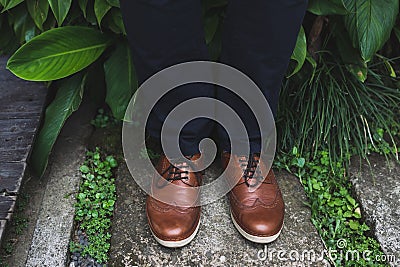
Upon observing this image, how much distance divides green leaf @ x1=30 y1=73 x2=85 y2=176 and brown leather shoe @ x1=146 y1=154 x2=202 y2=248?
377 mm

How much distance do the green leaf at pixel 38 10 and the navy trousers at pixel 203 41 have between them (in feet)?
1.67

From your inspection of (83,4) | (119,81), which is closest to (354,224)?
(119,81)

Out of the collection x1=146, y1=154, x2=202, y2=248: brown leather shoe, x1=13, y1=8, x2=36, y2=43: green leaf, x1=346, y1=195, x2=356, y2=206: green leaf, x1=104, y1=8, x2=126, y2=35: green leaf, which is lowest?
x1=346, y1=195, x2=356, y2=206: green leaf

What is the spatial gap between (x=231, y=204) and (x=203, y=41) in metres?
0.51

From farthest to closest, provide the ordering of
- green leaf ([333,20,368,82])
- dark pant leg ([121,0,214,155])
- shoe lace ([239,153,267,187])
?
green leaf ([333,20,368,82]) < shoe lace ([239,153,267,187]) < dark pant leg ([121,0,214,155])

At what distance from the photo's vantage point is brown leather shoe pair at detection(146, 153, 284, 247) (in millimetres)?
1487

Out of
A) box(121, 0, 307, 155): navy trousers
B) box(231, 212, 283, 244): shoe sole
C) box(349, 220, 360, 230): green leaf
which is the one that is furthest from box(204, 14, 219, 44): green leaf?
box(349, 220, 360, 230): green leaf

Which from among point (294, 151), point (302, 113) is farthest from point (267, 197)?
point (302, 113)

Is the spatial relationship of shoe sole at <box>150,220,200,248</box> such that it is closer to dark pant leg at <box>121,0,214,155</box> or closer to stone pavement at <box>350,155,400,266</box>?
dark pant leg at <box>121,0,214,155</box>

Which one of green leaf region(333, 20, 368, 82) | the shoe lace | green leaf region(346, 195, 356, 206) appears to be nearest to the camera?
the shoe lace

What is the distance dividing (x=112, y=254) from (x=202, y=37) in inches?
26.6

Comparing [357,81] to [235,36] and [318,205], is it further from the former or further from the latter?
[235,36]

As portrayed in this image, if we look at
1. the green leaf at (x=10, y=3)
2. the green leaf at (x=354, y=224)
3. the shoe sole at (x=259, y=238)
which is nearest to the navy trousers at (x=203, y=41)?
the shoe sole at (x=259, y=238)

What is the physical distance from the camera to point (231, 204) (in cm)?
160
